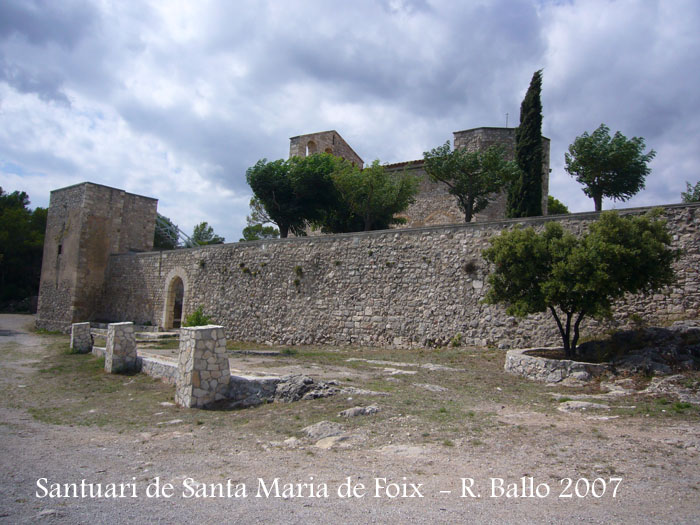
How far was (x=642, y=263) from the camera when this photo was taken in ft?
28.2

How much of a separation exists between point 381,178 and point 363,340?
1080cm

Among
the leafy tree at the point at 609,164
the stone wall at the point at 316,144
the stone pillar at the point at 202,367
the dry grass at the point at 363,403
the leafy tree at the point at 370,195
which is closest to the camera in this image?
the dry grass at the point at 363,403

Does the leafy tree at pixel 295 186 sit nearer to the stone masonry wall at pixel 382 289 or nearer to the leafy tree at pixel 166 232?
the stone masonry wall at pixel 382 289

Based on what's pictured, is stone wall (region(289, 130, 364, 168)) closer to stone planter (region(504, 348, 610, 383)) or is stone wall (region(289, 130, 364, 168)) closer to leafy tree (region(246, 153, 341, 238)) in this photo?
leafy tree (region(246, 153, 341, 238))

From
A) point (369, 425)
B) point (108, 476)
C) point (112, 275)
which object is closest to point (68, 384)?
point (108, 476)

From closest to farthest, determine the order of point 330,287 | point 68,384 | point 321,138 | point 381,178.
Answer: point 68,384, point 330,287, point 381,178, point 321,138

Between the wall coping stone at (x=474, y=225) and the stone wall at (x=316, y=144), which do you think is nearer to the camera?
the wall coping stone at (x=474, y=225)

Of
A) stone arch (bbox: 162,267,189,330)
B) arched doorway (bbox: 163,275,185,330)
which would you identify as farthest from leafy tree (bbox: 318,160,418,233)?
arched doorway (bbox: 163,275,185,330)

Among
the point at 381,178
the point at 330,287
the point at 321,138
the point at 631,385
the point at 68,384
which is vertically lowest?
the point at 68,384

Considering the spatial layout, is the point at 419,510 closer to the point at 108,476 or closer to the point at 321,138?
the point at 108,476

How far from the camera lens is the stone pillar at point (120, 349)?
36.8 ft

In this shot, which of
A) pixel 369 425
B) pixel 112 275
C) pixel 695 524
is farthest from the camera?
pixel 112 275

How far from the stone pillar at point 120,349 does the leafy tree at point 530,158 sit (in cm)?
1495

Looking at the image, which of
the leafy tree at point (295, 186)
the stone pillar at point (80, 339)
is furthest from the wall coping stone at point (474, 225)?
the stone pillar at point (80, 339)
